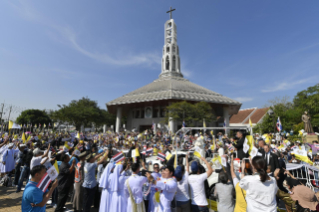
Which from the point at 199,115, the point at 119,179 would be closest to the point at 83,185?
the point at 119,179

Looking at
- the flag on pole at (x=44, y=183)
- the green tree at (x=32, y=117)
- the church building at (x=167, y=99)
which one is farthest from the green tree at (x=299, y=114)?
the green tree at (x=32, y=117)

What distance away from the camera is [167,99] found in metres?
35.3

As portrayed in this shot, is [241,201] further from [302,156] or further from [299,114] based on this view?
[299,114]

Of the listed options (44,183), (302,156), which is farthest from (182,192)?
(302,156)

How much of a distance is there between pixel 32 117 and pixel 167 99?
4487 cm

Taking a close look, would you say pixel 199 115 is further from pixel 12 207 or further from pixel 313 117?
pixel 12 207

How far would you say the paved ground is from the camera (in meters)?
5.15

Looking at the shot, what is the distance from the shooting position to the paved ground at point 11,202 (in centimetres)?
515

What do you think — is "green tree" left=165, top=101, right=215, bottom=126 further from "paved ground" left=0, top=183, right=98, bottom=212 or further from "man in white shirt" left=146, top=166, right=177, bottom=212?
"man in white shirt" left=146, top=166, right=177, bottom=212

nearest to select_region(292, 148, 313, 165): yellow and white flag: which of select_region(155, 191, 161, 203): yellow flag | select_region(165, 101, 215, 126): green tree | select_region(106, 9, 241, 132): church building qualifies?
select_region(155, 191, 161, 203): yellow flag

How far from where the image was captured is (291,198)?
3055 mm

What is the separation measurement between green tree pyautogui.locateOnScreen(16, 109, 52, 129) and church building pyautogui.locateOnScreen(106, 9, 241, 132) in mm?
27637

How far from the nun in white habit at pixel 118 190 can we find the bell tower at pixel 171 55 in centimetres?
4870

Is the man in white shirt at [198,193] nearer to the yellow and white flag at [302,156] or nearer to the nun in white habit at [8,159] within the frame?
the yellow and white flag at [302,156]
